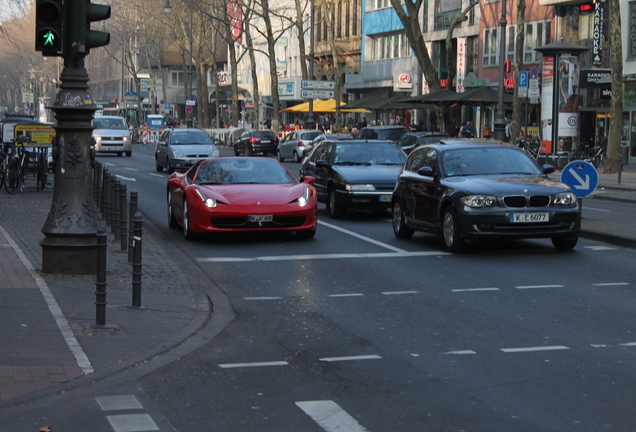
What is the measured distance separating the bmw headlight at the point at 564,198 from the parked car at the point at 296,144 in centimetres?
3279

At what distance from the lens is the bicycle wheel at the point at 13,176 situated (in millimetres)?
24047

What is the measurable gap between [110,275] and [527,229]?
5556mm

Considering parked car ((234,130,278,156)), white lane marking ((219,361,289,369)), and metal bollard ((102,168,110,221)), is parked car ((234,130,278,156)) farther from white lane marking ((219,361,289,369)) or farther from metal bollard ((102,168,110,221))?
white lane marking ((219,361,289,369))

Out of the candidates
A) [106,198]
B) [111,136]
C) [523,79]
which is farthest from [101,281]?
[111,136]

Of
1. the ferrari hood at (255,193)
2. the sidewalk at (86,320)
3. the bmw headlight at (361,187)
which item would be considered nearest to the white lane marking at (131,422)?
the sidewalk at (86,320)

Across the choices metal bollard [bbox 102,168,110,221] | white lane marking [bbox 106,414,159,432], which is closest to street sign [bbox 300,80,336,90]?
metal bollard [bbox 102,168,110,221]

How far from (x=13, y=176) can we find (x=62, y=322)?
1623cm

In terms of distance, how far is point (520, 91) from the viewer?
40.5m

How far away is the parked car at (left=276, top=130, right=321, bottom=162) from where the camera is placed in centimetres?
4719

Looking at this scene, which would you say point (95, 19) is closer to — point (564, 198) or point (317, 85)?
point (564, 198)

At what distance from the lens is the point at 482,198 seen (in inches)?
541

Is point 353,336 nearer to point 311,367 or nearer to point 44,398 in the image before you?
point 311,367

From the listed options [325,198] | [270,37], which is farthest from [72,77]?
[270,37]

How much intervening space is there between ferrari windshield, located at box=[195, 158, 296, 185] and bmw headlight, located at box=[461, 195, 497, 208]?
12.2 feet
